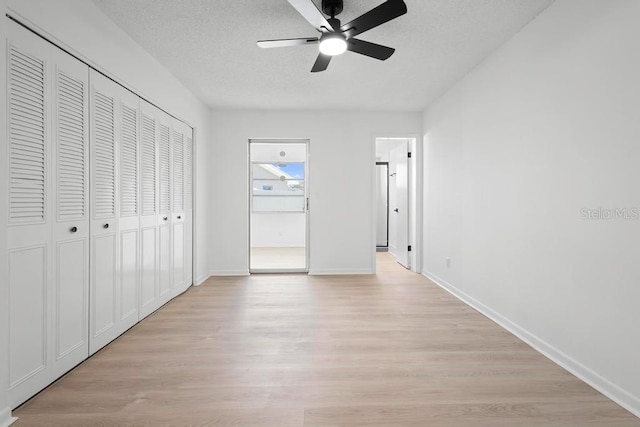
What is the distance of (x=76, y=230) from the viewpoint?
2090mm

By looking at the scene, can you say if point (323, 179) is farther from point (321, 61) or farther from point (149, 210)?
point (149, 210)

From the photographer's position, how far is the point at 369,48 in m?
2.44

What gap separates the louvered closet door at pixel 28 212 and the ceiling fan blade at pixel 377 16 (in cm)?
185

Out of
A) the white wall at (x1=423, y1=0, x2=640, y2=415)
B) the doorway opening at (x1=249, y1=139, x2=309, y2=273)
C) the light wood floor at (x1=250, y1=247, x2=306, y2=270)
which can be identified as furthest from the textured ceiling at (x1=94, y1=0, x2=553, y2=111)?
the doorway opening at (x1=249, y1=139, x2=309, y2=273)

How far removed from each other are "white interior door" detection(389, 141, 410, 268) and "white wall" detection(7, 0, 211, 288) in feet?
10.7

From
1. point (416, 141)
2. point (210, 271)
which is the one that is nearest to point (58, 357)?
point (210, 271)

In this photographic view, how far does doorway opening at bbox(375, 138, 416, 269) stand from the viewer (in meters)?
5.34

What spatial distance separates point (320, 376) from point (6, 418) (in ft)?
5.27

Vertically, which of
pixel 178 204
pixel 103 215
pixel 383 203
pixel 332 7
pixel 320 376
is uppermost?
pixel 332 7

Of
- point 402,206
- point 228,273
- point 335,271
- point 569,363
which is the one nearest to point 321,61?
point 569,363

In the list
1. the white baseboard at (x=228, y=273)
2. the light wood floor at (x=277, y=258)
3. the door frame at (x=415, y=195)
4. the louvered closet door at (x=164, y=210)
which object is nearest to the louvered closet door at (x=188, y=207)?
the louvered closet door at (x=164, y=210)

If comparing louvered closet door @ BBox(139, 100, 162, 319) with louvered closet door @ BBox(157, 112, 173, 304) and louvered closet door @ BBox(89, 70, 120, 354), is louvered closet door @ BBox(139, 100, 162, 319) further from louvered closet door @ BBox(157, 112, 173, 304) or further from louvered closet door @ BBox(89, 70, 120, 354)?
louvered closet door @ BBox(89, 70, 120, 354)

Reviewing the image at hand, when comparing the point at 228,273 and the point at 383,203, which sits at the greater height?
the point at 383,203

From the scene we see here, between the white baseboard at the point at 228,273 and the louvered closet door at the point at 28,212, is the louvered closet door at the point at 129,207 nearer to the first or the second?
the louvered closet door at the point at 28,212
